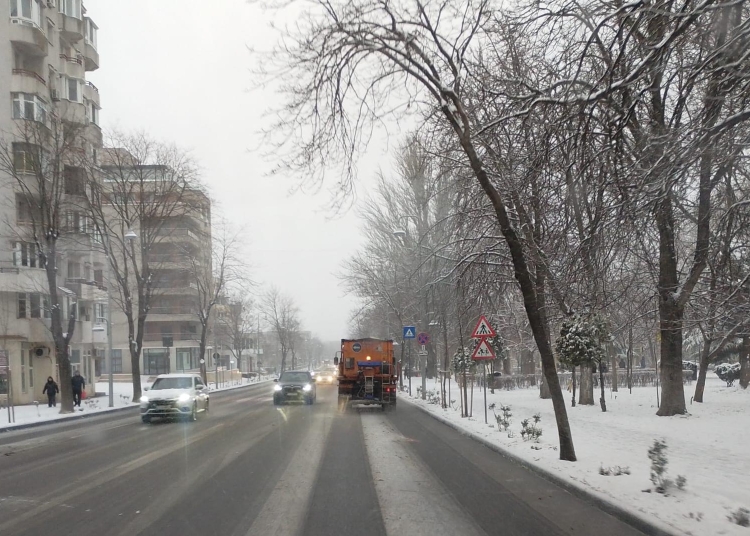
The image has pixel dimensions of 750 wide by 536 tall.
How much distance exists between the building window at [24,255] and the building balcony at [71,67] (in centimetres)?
1120

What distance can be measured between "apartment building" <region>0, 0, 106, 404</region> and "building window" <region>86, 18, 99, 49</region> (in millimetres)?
4122

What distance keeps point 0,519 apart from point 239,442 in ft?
26.8

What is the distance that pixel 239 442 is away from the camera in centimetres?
1591

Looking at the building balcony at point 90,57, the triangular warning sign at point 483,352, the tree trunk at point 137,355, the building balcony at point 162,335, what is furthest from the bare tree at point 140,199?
the building balcony at point 162,335

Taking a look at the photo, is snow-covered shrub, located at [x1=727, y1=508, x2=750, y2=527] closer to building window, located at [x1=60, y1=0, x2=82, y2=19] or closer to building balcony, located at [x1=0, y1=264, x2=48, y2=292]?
building balcony, located at [x1=0, y1=264, x2=48, y2=292]

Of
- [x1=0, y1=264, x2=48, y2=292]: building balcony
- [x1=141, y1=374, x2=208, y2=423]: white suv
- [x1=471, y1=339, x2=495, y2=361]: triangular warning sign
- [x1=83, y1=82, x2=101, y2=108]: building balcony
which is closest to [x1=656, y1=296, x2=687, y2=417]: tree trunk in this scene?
[x1=471, y1=339, x2=495, y2=361]: triangular warning sign

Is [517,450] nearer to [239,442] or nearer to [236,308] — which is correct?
[239,442]

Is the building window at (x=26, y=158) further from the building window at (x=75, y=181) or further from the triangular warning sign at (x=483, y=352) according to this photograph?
the triangular warning sign at (x=483, y=352)

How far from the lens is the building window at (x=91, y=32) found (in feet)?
146

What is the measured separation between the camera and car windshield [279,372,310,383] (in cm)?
3180

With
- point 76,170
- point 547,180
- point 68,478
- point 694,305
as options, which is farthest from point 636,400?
point 76,170

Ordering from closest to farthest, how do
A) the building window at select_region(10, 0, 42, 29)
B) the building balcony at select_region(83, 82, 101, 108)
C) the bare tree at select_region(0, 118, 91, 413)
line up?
the bare tree at select_region(0, 118, 91, 413) < the building window at select_region(10, 0, 42, 29) < the building balcony at select_region(83, 82, 101, 108)

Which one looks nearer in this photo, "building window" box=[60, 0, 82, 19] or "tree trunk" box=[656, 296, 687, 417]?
"tree trunk" box=[656, 296, 687, 417]

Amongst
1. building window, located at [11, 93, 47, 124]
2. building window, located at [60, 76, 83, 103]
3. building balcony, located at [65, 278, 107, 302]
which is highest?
building window, located at [60, 76, 83, 103]
